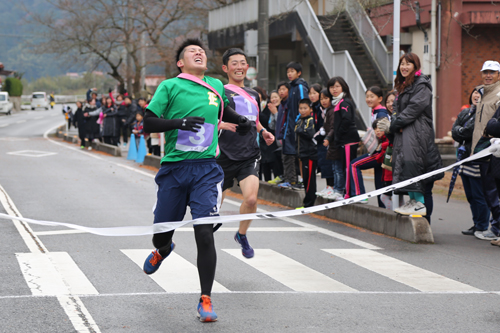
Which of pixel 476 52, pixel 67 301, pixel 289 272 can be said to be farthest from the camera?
pixel 476 52

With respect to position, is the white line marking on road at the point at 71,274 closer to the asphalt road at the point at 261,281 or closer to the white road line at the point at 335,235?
the asphalt road at the point at 261,281

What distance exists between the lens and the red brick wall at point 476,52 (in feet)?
77.7

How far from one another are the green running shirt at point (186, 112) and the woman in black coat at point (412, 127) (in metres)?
3.70

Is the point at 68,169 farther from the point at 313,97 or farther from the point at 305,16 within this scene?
the point at 305,16

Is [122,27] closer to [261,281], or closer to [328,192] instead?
[328,192]

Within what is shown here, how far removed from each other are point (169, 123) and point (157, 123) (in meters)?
0.10

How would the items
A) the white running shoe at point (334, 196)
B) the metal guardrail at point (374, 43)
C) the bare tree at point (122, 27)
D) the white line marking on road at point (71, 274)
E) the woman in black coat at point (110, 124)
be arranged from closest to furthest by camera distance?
1. the white line marking on road at point (71, 274)
2. the white running shoe at point (334, 196)
3. the metal guardrail at point (374, 43)
4. the woman in black coat at point (110, 124)
5. the bare tree at point (122, 27)

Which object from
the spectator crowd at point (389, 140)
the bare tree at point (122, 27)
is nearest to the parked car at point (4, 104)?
the bare tree at point (122, 27)

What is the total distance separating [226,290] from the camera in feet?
20.5

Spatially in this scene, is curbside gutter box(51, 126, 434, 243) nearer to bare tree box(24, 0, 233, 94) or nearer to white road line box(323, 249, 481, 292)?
white road line box(323, 249, 481, 292)

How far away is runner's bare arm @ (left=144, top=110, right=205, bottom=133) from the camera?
5.36 m

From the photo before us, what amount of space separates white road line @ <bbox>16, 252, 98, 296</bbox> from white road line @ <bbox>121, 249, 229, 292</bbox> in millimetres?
619

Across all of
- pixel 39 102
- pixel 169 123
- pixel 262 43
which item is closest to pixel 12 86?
pixel 39 102

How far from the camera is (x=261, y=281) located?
21.8 ft
